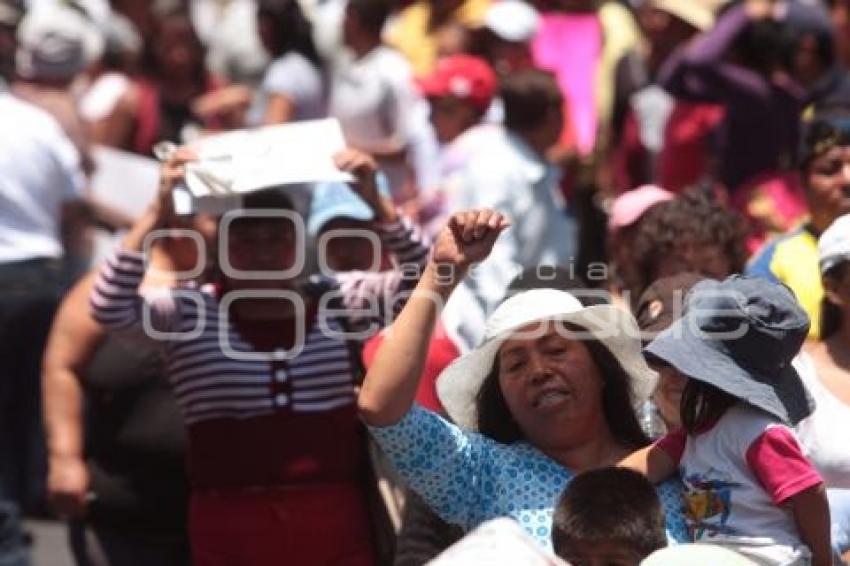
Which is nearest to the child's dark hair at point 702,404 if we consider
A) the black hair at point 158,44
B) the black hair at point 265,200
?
the black hair at point 265,200

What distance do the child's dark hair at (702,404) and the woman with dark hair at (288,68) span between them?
6010mm

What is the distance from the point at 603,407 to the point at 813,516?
818 mm

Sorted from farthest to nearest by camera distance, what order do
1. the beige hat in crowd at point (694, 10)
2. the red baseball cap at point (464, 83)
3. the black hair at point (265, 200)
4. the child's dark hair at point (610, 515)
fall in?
the beige hat in crowd at point (694, 10) → the red baseball cap at point (464, 83) → the black hair at point (265, 200) → the child's dark hair at point (610, 515)

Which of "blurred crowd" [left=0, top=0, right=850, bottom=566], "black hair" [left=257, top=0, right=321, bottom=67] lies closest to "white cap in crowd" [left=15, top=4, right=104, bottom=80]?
"blurred crowd" [left=0, top=0, right=850, bottom=566]

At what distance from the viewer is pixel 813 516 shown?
17.0ft

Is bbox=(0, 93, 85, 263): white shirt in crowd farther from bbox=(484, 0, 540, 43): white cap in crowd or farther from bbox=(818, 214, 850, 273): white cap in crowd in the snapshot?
bbox=(818, 214, 850, 273): white cap in crowd

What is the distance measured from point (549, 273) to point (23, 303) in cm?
279

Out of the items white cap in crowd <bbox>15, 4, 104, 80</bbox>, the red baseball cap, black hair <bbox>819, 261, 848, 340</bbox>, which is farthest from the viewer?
the red baseball cap

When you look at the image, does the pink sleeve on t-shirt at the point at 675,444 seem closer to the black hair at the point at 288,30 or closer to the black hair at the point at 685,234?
the black hair at the point at 685,234

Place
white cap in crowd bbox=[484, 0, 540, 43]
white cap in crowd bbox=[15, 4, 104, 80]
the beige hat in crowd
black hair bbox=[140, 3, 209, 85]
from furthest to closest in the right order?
black hair bbox=[140, 3, 209, 85] → white cap in crowd bbox=[484, 0, 540, 43] → the beige hat in crowd → white cap in crowd bbox=[15, 4, 104, 80]

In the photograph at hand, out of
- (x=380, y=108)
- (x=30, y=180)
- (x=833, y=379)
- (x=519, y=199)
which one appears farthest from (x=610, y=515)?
(x=380, y=108)

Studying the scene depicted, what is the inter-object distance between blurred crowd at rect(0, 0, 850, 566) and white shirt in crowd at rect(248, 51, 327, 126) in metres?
0.02

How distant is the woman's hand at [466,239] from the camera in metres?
5.59

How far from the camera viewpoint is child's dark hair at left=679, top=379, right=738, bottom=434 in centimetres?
537
